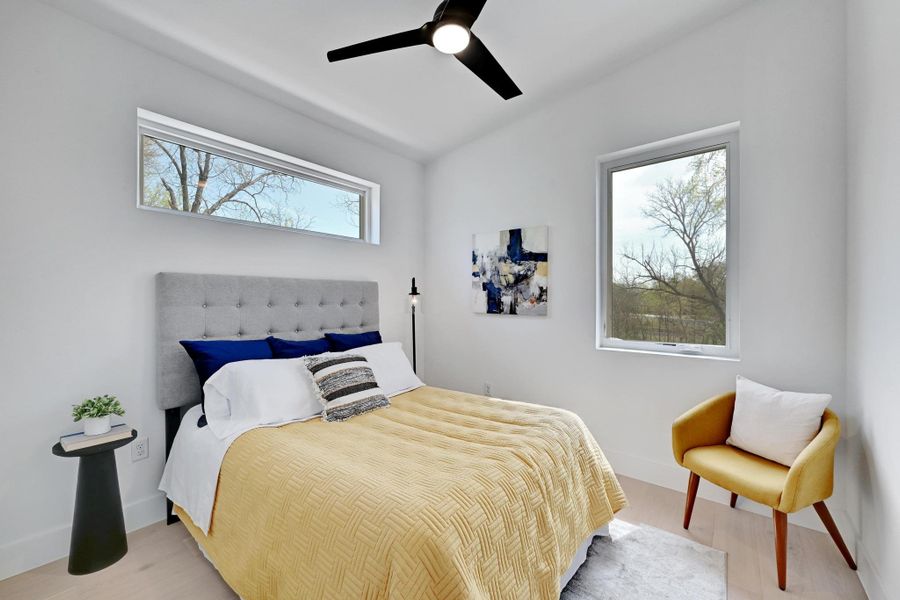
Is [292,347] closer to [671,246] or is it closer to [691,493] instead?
[691,493]

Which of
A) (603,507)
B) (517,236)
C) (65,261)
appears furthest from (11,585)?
(517,236)

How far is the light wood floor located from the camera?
1675 millimetres

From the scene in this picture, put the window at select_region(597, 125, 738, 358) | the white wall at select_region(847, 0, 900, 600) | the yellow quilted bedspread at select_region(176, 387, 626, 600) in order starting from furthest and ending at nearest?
the window at select_region(597, 125, 738, 358) → the white wall at select_region(847, 0, 900, 600) → the yellow quilted bedspread at select_region(176, 387, 626, 600)

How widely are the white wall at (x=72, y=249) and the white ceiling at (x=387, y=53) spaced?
217mm

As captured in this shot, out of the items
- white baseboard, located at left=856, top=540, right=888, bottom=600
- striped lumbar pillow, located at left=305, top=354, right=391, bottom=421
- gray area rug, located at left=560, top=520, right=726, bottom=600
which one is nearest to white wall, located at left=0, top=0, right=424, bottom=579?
striped lumbar pillow, located at left=305, top=354, right=391, bottom=421

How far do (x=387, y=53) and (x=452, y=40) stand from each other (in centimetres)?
92

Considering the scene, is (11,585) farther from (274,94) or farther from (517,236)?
(517,236)

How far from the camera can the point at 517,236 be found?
3.27 metres

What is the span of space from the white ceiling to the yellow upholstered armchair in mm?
2232

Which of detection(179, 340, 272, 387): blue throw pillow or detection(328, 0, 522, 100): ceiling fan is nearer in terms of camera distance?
detection(328, 0, 522, 100): ceiling fan

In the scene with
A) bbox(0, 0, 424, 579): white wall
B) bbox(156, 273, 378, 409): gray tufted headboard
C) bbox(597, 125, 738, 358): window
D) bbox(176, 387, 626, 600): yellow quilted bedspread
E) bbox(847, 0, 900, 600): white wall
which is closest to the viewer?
bbox(176, 387, 626, 600): yellow quilted bedspread

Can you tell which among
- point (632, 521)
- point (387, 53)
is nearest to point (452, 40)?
point (387, 53)

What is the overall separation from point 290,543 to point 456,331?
2505mm

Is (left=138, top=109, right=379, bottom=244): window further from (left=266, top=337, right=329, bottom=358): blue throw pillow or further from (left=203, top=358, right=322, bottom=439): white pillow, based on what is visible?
(left=203, top=358, right=322, bottom=439): white pillow
